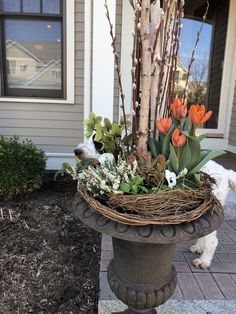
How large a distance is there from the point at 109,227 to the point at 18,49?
373 centimetres

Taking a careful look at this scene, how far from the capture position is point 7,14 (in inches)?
154

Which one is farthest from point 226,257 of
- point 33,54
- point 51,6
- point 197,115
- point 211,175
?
point 51,6

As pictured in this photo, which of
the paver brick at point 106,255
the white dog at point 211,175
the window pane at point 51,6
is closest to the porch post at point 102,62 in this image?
the window pane at point 51,6

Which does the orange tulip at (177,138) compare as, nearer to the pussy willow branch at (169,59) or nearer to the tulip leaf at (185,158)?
the tulip leaf at (185,158)

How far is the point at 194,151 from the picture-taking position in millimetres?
1257

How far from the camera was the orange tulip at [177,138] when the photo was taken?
46.9 inches

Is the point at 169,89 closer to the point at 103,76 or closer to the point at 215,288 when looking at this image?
the point at 215,288

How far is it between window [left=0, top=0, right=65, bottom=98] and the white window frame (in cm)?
13

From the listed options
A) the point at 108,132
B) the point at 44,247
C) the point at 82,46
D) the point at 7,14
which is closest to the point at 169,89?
the point at 108,132

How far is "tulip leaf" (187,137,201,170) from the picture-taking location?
4.08 feet

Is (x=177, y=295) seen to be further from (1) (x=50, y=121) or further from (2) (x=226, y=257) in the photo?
(1) (x=50, y=121)

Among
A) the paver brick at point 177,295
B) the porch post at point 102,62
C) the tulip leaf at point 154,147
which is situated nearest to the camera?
the tulip leaf at point 154,147

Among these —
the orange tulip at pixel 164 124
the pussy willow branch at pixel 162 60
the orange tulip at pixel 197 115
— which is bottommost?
the orange tulip at pixel 164 124

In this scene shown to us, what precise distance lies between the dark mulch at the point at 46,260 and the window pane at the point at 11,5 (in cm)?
257
